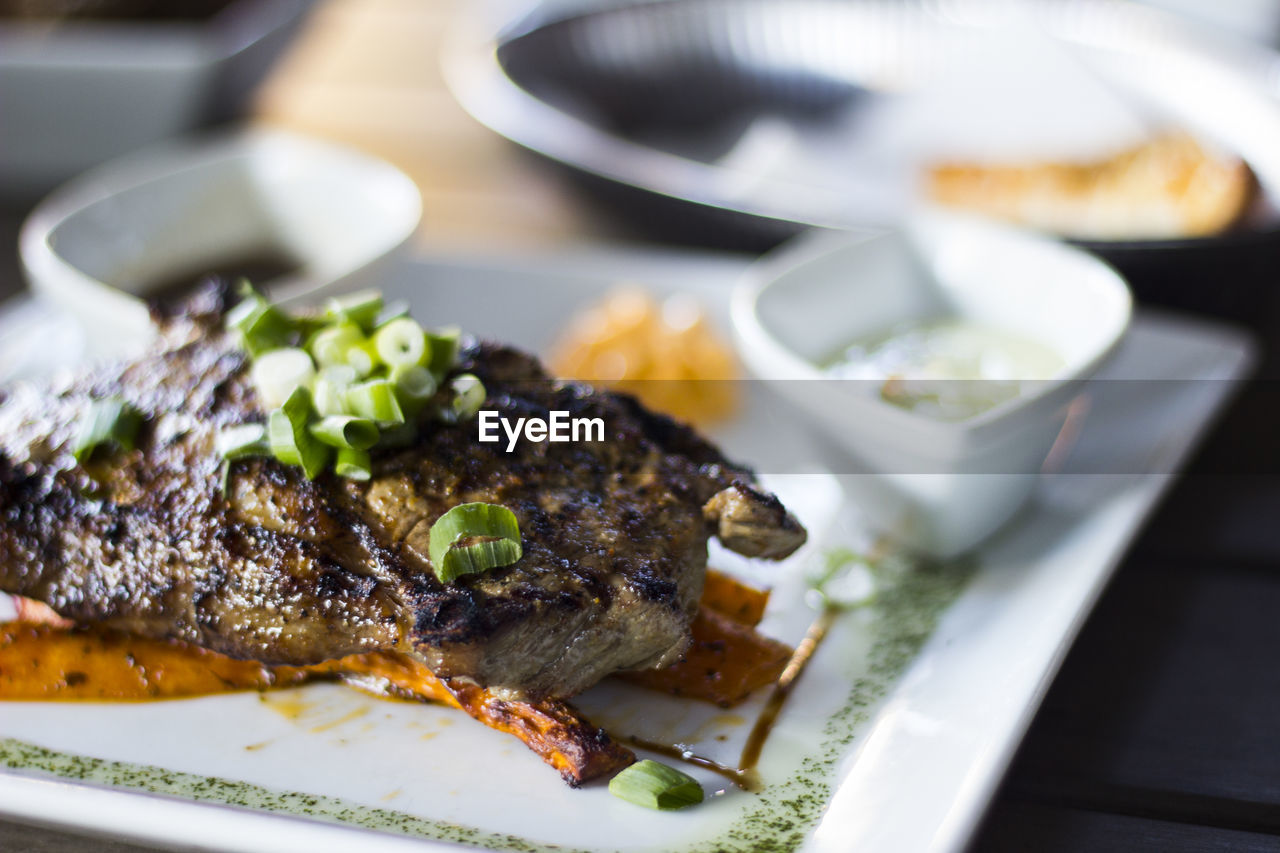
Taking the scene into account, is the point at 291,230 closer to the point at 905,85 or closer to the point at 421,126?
the point at 421,126

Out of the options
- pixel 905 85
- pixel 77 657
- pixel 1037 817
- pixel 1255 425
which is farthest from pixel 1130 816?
pixel 905 85

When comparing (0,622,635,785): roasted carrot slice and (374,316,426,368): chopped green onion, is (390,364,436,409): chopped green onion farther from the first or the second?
Result: (0,622,635,785): roasted carrot slice

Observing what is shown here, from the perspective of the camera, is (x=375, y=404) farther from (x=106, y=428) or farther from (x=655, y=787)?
(x=655, y=787)

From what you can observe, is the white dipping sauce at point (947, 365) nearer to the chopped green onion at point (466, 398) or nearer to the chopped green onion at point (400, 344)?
the chopped green onion at point (466, 398)

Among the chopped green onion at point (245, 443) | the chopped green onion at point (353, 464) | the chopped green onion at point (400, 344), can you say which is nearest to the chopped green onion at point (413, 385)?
the chopped green onion at point (400, 344)

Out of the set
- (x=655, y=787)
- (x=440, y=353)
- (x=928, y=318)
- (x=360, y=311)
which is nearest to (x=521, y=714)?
(x=655, y=787)

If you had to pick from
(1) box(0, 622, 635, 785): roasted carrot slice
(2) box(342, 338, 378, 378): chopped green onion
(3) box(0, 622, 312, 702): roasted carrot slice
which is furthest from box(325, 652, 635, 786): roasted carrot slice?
(2) box(342, 338, 378, 378): chopped green onion
